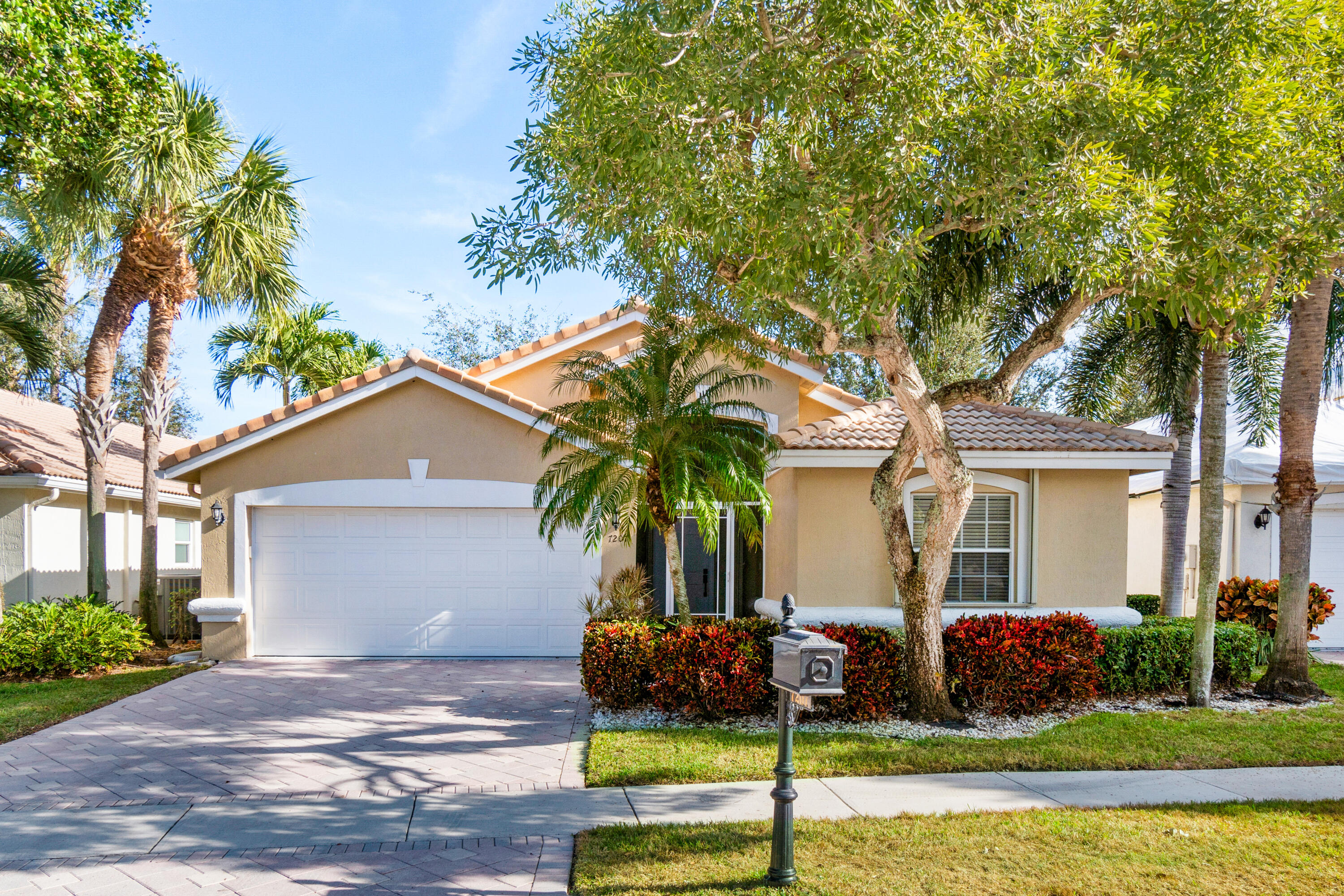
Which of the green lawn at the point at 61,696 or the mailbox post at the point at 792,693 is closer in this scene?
the mailbox post at the point at 792,693

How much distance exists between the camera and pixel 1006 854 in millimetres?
5438

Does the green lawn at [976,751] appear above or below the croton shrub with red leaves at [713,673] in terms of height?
below

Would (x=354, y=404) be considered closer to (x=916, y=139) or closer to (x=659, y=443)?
(x=659, y=443)

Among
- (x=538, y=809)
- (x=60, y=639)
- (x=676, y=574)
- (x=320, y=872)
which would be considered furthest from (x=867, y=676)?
(x=60, y=639)

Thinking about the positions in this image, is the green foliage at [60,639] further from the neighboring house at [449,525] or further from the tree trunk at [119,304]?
the neighboring house at [449,525]

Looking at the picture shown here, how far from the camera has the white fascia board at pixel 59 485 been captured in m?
12.9

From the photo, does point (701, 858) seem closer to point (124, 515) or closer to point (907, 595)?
point (907, 595)

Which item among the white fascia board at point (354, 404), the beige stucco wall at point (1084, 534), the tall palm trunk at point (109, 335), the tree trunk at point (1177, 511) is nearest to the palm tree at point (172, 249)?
the tall palm trunk at point (109, 335)

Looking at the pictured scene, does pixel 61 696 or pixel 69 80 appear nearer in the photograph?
pixel 69 80

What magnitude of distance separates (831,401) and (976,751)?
26.2 ft

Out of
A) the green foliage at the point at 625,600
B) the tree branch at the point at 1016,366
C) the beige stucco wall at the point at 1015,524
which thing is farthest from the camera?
the beige stucco wall at the point at 1015,524

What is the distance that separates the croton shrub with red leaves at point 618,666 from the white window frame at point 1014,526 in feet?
15.5

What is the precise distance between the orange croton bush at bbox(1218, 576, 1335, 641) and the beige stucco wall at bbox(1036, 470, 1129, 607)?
2.37m

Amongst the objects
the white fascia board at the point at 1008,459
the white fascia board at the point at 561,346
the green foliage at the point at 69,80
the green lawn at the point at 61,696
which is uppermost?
the green foliage at the point at 69,80
